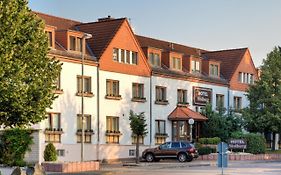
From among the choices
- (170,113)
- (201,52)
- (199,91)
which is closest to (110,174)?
(170,113)

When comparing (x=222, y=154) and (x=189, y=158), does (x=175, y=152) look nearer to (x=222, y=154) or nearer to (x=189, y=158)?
(x=189, y=158)

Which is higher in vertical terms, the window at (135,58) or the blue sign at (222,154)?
the window at (135,58)

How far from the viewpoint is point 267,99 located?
5778 cm

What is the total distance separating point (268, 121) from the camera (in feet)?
189

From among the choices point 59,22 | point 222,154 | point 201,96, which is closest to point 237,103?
point 201,96

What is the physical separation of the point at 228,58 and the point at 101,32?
2198cm

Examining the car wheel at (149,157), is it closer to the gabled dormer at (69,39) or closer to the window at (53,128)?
the window at (53,128)

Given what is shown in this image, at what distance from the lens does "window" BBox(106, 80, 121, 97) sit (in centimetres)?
4750

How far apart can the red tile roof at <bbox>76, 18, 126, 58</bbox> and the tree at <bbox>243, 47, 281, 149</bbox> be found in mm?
16443

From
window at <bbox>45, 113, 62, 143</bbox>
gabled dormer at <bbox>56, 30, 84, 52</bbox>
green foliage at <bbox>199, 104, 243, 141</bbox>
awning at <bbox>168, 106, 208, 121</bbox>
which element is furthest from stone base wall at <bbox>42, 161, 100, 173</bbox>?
green foliage at <bbox>199, 104, 243, 141</bbox>

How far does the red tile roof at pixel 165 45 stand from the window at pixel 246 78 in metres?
5.14

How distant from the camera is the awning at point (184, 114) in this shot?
5362 cm

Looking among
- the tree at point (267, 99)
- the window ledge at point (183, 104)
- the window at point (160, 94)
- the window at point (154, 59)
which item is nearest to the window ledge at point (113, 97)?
the window at point (160, 94)

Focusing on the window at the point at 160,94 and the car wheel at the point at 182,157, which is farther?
the window at the point at 160,94
